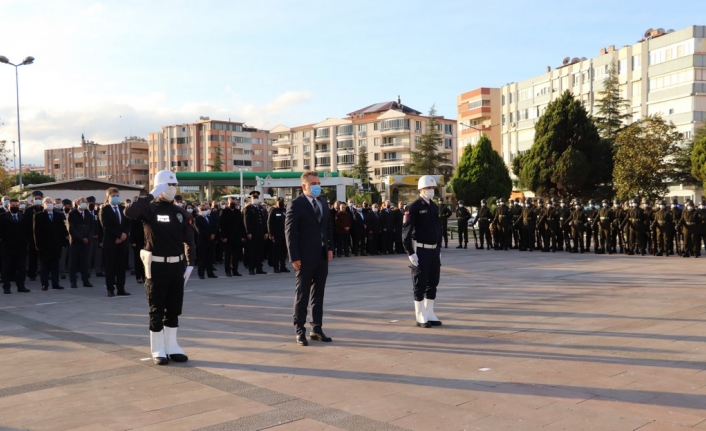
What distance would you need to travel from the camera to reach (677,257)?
2122 centimetres

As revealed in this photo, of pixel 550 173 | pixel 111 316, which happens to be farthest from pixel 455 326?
pixel 550 173

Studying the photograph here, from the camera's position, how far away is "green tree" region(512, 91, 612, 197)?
42.1 metres

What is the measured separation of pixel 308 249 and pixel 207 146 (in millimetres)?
120937

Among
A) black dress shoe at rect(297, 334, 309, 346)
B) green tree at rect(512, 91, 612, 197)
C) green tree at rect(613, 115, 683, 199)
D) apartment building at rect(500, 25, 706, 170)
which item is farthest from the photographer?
apartment building at rect(500, 25, 706, 170)

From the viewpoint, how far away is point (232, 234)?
18.0 meters

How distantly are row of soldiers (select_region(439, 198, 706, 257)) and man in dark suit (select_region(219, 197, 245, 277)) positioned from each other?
10.3m

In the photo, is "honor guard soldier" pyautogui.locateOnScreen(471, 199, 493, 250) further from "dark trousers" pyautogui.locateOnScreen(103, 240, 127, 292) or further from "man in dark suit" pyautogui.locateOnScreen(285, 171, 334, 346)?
"man in dark suit" pyautogui.locateOnScreen(285, 171, 334, 346)

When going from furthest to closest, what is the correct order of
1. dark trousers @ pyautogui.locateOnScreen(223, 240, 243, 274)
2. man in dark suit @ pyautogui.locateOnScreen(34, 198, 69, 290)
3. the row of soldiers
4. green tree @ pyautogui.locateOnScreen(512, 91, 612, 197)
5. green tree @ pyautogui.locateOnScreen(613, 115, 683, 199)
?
green tree @ pyautogui.locateOnScreen(512, 91, 612, 197) < green tree @ pyautogui.locateOnScreen(613, 115, 683, 199) < the row of soldiers < dark trousers @ pyautogui.locateOnScreen(223, 240, 243, 274) < man in dark suit @ pyautogui.locateOnScreen(34, 198, 69, 290)

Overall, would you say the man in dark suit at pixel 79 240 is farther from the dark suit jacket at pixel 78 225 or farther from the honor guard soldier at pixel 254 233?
the honor guard soldier at pixel 254 233

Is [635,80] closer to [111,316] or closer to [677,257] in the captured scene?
[677,257]

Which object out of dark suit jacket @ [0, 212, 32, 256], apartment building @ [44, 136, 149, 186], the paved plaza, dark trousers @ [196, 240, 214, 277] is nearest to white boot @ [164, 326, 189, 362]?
the paved plaza

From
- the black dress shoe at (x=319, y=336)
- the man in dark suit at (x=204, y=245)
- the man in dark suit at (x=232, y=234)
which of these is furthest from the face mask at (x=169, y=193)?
the man in dark suit at (x=232, y=234)

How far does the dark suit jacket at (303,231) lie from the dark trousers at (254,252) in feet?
31.7

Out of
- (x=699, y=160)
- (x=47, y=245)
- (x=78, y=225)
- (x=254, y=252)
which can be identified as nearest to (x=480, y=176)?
(x=699, y=160)
